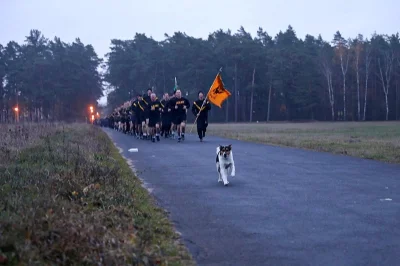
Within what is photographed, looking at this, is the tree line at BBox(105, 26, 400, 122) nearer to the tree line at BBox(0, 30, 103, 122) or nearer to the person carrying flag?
the tree line at BBox(0, 30, 103, 122)

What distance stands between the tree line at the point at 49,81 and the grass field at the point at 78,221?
257 feet

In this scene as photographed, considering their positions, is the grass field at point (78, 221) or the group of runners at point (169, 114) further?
the group of runners at point (169, 114)

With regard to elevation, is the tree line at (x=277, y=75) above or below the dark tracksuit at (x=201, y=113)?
above

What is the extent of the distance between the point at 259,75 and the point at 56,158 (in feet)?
275

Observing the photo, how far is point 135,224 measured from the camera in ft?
24.6

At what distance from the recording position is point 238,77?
93.3m

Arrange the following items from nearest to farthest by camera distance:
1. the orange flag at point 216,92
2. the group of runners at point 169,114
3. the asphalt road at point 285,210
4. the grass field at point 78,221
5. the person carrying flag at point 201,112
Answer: the grass field at point 78,221 → the asphalt road at point 285,210 → the orange flag at point 216,92 → the person carrying flag at point 201,112 → the group of runners at point 169,114

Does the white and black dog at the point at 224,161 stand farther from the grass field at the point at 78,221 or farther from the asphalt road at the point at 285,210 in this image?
the grass field at the point at 78,221

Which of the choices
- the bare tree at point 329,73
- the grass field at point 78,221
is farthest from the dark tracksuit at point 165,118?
the bare tree at point 329,73

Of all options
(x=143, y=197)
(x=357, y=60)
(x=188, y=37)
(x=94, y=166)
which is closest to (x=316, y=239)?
(x=143, y=197)

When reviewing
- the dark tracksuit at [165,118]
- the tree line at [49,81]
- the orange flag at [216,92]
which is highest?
the tree line at [49,81]

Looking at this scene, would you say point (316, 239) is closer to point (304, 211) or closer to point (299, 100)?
point (304, 211)

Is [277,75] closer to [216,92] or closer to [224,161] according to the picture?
[216,92]

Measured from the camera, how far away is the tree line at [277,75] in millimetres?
90312
